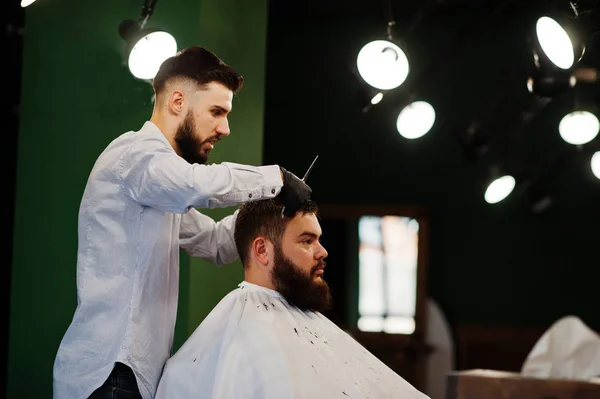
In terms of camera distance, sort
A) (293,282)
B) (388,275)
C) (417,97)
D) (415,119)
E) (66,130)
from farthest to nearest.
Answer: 1. (388,275)
2. (417,97)
3. (415,119)
4. (66,130)
5. (293,282)

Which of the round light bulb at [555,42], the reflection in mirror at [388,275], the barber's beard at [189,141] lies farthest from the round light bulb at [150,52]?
the reflection in mirror at [388,275]

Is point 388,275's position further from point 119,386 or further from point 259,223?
point 119,386

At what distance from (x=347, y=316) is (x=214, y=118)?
4365 mm

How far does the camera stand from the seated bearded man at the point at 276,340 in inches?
85.7

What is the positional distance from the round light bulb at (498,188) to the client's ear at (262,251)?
3033mm

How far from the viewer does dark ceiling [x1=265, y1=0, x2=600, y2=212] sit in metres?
6.29

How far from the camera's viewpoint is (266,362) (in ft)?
7.20

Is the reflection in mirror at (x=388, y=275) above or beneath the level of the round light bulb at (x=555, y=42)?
beneath

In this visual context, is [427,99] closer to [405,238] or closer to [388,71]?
[405,238]

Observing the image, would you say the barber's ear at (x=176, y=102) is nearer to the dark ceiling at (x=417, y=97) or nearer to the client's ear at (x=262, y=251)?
the client's ear at (x=262, y=251)

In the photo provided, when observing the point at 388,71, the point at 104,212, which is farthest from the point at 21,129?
the point at 388,71

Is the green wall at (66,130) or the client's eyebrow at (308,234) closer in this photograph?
the client's eyebrow at (308,234)

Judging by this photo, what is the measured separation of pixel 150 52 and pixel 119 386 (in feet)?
3.71

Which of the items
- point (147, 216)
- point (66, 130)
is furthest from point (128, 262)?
point (66, 130)
